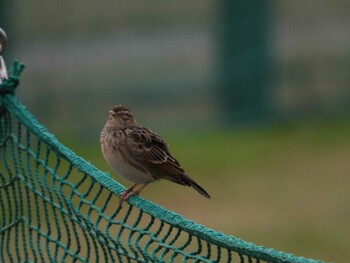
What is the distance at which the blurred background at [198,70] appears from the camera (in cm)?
1802

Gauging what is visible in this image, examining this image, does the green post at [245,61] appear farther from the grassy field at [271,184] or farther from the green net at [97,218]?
the green net at [97,218]

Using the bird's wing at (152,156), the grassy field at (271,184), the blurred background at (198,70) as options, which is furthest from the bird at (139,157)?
the blurred background at (198,70)

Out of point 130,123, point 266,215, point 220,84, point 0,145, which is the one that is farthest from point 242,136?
point 0,145

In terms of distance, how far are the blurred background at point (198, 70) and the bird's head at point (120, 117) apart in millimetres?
9097

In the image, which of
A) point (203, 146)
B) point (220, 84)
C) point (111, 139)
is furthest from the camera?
point (220, 84)

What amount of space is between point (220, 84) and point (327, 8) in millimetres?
2064

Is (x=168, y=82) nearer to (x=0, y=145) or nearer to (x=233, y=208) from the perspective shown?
(x=233, y=208)

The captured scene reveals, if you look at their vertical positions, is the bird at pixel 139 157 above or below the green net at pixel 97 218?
above

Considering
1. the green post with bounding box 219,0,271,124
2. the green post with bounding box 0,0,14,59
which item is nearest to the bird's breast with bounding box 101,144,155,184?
the green post with bounding box 0,0,14,59

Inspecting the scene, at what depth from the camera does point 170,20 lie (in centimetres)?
1908

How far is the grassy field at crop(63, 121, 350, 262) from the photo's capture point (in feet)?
47.1

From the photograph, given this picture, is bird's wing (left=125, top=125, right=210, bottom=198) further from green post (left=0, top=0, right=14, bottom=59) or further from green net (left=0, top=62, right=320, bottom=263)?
green post (left=0, top=0, right=14, bottom=59)

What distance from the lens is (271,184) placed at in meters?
16.4

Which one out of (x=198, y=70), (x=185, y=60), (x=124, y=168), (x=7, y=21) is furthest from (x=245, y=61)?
(x=124, y=168)
